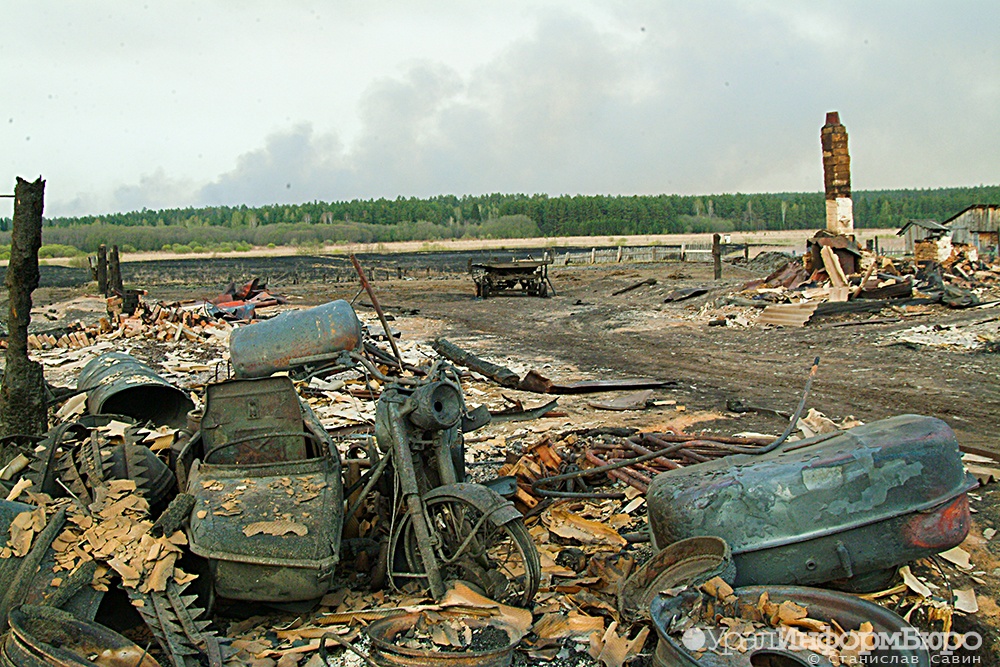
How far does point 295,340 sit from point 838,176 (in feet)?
71.8

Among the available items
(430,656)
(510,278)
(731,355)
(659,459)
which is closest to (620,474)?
(659,459)

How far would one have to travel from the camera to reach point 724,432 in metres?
8.27

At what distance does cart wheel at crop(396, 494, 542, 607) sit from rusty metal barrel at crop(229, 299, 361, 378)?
1.47 m

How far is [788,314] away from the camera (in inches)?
675

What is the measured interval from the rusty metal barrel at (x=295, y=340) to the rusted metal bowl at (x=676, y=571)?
254 cm

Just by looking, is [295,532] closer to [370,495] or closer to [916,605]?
[370,495]

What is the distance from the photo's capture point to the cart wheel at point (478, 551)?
4.19m

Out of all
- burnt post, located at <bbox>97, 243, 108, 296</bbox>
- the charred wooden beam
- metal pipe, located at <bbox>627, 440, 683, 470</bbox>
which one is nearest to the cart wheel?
metal pipe, located at <bbox>627, 440, 683, 470</bbox>

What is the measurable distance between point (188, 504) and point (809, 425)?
15.0 feet

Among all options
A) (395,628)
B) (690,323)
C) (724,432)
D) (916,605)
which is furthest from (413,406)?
(690,323)

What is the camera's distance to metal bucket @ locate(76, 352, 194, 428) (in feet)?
29.3

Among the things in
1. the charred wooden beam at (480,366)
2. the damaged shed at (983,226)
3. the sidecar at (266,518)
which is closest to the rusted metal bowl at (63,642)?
the sidecar at (266,518)

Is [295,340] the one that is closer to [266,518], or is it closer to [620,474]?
[266,518]

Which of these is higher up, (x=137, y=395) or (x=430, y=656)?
(x=137, y=395)
